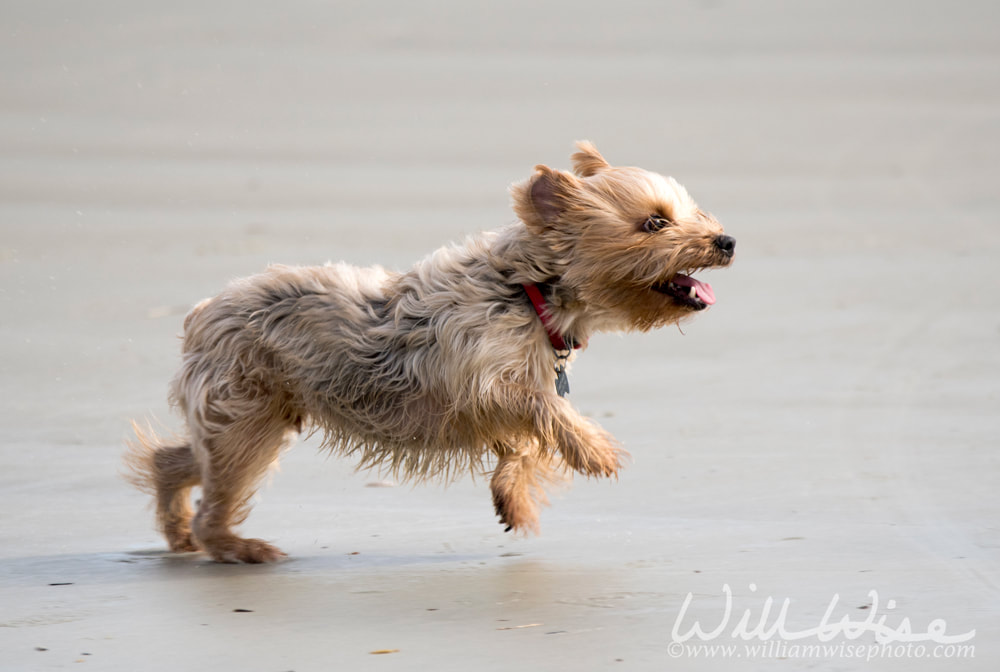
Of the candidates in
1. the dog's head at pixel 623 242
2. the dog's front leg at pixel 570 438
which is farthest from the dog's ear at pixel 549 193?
the dog's front leg at pixel 570 438

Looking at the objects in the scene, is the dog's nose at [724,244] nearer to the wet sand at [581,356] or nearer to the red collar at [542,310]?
the red collar at [542,310]

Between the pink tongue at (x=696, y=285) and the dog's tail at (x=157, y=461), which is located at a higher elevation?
the pink tongue at (x=696, y=285)

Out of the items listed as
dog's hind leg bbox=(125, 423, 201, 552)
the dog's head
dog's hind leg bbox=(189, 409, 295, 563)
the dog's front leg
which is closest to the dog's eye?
the dog's head

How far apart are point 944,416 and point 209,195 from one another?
756 centimetres

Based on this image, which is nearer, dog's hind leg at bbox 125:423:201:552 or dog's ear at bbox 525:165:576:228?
dog's ear at bbox 525:165:576:228

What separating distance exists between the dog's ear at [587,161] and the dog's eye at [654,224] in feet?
1.09

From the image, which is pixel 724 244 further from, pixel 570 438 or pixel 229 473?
pixel 229 473

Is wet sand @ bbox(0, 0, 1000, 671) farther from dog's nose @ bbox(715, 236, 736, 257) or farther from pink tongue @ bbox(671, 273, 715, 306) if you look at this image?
dog's nose @ bbox(715, 236, 736, 257)

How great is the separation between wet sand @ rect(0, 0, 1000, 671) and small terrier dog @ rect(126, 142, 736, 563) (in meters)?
0.33

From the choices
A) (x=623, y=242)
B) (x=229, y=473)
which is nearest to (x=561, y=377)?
(x=623, y=242)

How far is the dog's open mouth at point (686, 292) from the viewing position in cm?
460

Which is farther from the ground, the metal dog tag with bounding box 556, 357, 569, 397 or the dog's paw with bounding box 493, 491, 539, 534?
the metal dog tag with bounding box 556, 357, 569, 397

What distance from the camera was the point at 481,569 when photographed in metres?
4.47

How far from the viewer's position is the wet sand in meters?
3.92
